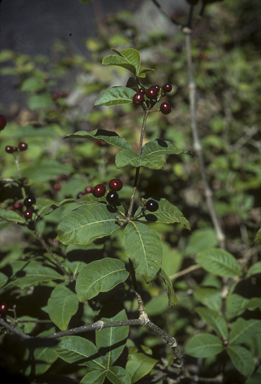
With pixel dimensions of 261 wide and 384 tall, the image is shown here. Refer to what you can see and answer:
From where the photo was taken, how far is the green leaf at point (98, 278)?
116cm

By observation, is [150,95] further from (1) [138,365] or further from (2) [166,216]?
(1) [138,365]

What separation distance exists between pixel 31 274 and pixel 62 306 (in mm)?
275

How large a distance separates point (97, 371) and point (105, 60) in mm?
1423

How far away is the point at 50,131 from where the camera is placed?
2658mm

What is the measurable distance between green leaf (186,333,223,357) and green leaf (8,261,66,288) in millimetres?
906

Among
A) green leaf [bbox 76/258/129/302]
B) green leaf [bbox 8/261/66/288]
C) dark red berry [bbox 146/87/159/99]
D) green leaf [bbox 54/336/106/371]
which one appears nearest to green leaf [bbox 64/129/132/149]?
dark red berry [bbox 146/87/159/99]

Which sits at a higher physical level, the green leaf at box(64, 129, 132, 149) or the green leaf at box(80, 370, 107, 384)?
the green leaf at box(64, 129, 132, 149)

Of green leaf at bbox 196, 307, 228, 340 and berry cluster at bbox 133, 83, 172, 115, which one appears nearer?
berry cluster at bbox 133, 83, 172, 115

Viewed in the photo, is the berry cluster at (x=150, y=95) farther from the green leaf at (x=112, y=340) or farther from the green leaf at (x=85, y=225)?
the green leaf at (x=112, y=340)

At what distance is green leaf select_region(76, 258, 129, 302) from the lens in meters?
1.16

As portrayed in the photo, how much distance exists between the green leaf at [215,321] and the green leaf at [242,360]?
0.37 ft

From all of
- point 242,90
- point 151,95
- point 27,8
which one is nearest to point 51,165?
point 151,95

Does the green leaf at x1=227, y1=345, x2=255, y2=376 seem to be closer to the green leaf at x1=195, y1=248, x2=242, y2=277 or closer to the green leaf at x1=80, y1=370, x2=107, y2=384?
the green leaf at x1=195, y1=248, x2=242, y2=277

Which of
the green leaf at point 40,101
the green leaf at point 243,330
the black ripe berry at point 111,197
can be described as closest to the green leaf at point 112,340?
the black ripe berry at point 111,197
